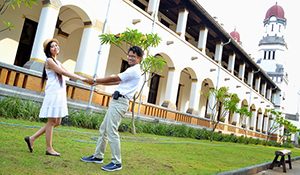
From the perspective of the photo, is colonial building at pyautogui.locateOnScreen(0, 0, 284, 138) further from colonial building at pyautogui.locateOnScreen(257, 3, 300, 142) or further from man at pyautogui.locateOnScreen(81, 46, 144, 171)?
colonial building at pyautogui.locateOnScreen(257, 3, 300, 142)

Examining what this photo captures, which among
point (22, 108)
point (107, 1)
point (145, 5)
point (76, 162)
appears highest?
point (145, 5)

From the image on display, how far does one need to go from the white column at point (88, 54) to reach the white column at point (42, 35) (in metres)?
1.66

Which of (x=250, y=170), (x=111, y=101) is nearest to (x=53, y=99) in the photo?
(x=111, y=101)

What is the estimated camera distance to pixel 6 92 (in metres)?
8.06

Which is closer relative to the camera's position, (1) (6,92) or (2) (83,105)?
(1) (6,92)

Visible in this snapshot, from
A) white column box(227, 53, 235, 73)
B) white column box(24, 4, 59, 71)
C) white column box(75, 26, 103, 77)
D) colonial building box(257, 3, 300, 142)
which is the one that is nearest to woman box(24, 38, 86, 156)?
white column box(24, 4, 59, 71)

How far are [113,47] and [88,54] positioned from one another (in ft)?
14.3

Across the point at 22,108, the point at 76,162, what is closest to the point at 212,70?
the point at 22,108

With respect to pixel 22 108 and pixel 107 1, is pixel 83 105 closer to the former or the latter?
pixel 22 108

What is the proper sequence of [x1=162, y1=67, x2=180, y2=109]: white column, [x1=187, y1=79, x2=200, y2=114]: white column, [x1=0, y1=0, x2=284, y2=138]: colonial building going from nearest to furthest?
1. [x1=0, y1=0, x2=284, y2=138]: colonial building
2. [x1=162, y1=67, x2=180, y2=109]: white column
3. [x1=187, y1=79, x2=200, y2=114]: white column

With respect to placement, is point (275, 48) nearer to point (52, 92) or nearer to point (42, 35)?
point (42, 35)

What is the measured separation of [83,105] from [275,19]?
4486 centimetres

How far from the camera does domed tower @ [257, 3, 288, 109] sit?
4400cm

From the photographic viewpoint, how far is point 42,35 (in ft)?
31.4
